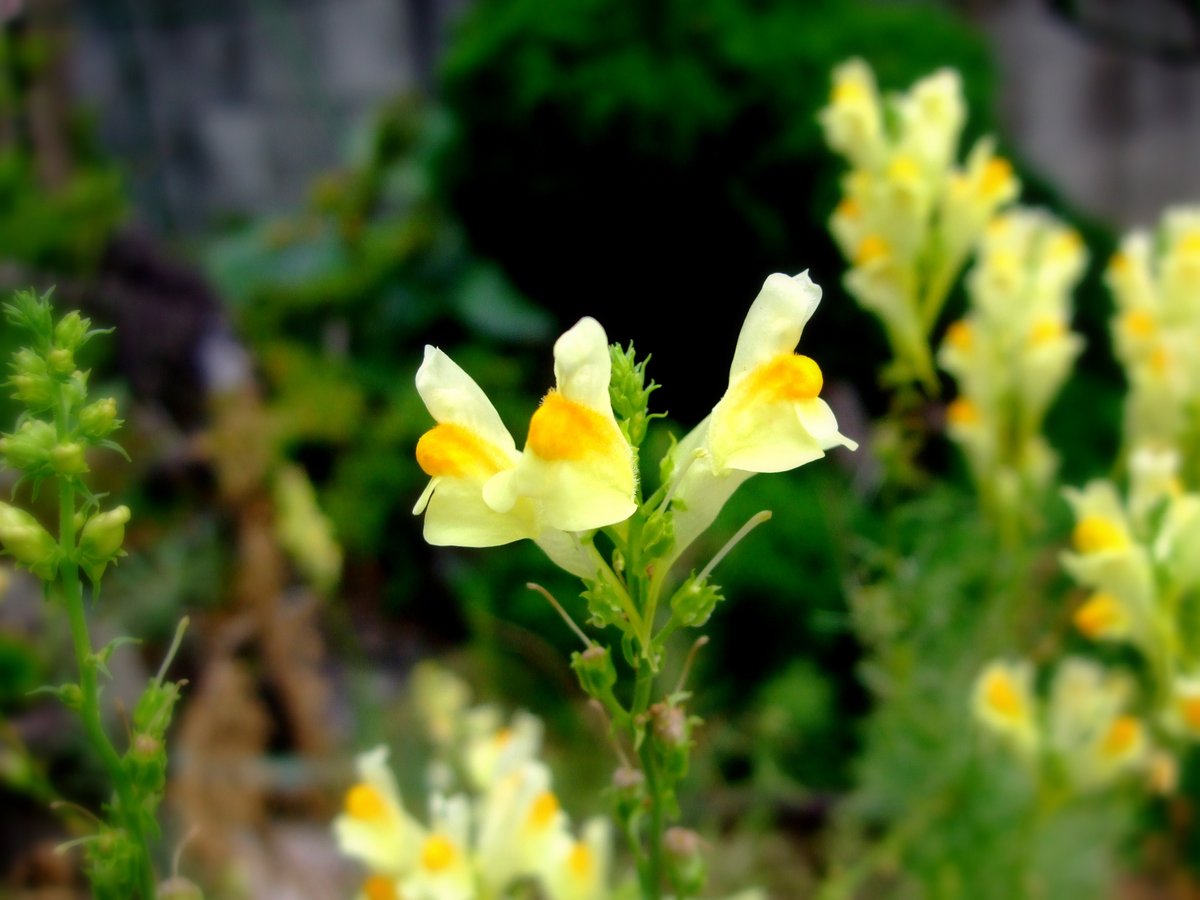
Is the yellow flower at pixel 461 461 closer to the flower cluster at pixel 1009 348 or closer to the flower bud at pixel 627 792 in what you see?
the flower bud at pixel 627 792

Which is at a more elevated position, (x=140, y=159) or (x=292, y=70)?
(x=292, y=70)

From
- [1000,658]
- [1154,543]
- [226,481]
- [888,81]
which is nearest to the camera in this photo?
[1154,543]

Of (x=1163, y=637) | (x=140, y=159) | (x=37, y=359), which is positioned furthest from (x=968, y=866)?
(x=140, y=159)

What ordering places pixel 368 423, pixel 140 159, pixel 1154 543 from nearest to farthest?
pixel 1154 543 < pixel 368 423 < pixel 140 159

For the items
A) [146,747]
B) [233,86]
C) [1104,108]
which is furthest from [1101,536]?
[233,86]

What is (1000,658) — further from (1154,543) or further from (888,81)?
(888,81)
